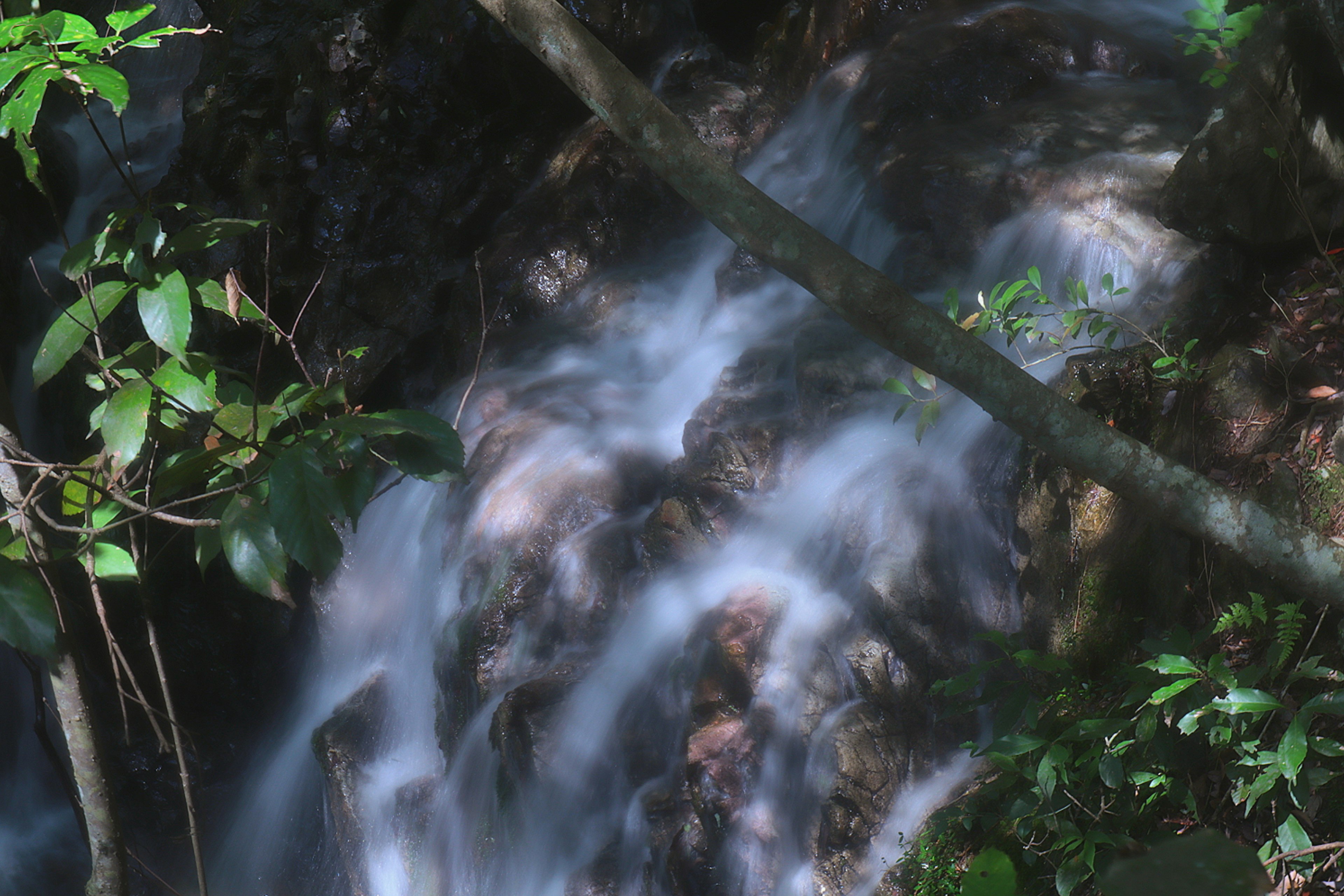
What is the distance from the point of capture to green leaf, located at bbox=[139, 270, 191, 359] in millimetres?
1672

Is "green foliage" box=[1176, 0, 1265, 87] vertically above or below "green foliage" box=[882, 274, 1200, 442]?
above

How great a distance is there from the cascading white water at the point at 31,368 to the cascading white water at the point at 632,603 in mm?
1364

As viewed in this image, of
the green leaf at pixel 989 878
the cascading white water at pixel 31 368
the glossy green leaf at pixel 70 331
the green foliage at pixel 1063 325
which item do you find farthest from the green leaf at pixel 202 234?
the cascading white water at pixel 31 368

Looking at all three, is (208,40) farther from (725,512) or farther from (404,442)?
(404,442)

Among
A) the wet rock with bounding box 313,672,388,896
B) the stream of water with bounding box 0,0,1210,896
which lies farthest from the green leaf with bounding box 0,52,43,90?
the wet rock with bounding box 313,672,388,896

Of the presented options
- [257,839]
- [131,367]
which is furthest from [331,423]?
[257,839]

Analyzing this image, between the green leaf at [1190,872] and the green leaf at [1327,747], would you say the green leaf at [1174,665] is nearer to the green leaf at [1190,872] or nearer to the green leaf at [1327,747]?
the green leaf at [1327,747]

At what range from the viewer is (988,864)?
0.50m

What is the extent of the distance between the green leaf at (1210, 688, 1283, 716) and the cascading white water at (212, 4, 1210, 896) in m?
1.54

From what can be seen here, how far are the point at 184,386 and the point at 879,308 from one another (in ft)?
→ 4.68

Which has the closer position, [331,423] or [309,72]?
[331,423]

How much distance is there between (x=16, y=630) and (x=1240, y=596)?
10.3 feet

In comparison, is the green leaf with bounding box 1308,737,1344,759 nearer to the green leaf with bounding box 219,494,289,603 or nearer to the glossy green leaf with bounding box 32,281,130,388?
the green leaf with bounding box 219,494,289,603

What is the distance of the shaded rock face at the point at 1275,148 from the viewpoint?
3.04 metres
